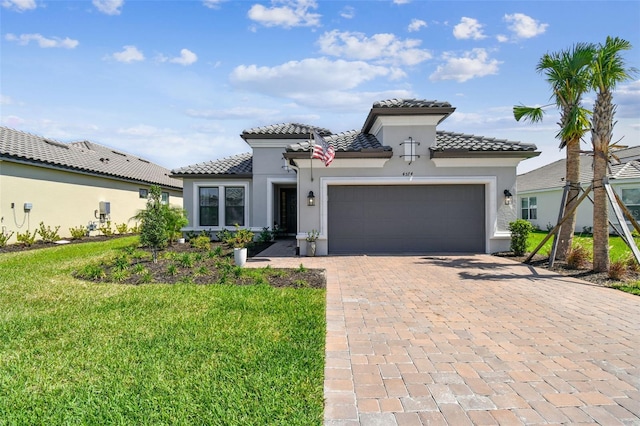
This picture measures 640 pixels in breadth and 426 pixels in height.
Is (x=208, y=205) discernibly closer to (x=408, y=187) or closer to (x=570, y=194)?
(x=408, y=187)

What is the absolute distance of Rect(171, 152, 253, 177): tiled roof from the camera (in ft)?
51.5

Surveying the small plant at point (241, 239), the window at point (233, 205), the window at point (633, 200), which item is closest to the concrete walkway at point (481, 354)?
the small plant at point (241, 239)

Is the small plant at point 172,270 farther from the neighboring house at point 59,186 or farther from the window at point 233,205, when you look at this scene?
the neighboring house at point 59,186

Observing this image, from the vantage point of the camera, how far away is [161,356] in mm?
3781

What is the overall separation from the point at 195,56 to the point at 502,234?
1203cm

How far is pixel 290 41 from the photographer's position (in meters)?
10.5

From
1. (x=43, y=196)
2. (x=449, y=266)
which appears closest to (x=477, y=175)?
(x=449, y=266)

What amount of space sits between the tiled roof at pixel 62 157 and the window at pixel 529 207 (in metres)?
25.8

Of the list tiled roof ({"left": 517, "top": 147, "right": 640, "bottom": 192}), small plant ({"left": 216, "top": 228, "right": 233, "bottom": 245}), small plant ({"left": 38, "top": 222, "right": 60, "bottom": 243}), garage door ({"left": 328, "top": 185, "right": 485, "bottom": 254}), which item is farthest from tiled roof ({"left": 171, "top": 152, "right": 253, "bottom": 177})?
tiled roof ({"left": 517, "top": 147, "right": 640, "bottom": 192})

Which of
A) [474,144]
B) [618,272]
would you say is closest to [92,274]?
[474,144]

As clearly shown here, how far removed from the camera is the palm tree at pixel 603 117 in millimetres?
8438

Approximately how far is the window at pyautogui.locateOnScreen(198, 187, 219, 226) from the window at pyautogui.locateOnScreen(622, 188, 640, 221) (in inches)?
842

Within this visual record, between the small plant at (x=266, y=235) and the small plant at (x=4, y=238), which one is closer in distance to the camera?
the small plant at (x=4, y=238)

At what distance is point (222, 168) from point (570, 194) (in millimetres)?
14086
